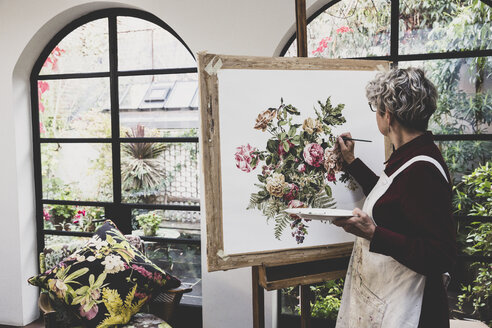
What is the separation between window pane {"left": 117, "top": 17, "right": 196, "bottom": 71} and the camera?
3027 mm

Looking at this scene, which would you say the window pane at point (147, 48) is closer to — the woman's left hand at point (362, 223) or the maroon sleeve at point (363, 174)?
the maroon sleeve at point (363, 174)

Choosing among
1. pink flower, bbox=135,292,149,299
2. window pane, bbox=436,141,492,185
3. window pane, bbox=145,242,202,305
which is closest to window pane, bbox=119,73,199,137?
window pane, bbox=145,242,202,305

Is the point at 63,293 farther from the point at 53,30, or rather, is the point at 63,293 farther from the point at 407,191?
the point at 53,30

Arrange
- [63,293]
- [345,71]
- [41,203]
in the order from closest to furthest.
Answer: [345,71], [63,293], [41,203]

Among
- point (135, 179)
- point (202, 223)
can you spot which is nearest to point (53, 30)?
point (135, 179)

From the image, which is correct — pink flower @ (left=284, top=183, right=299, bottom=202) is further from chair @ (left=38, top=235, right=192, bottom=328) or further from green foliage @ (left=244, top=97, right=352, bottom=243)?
chair @ (left=38, top=235, right=192, bottom=328)

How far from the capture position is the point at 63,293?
216cm

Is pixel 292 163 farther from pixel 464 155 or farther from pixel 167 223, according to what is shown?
pixel 167 223

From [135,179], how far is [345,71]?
1897 millimetres

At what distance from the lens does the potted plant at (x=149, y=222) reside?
10.4ft

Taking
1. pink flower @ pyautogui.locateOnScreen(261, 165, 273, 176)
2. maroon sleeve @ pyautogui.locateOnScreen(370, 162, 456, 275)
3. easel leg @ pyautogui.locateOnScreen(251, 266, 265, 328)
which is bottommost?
easel leg @ pyautogui.locateOnScreen(251, 266, 265, 328)

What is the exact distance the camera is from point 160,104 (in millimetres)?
3098

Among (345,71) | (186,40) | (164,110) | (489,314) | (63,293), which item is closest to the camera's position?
(345,71)

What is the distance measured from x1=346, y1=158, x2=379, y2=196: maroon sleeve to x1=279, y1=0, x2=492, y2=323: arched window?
97 centimetres
